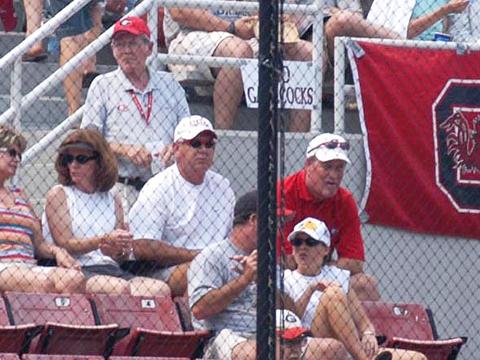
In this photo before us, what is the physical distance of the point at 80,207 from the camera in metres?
10.7

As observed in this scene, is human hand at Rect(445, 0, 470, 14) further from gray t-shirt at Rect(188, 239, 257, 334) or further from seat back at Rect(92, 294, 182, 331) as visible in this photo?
seat back at Rect(92, 294, 182, 331)

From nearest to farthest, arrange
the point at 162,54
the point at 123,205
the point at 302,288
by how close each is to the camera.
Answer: the point at 302,288, the point at 123,205, the point at 162,54

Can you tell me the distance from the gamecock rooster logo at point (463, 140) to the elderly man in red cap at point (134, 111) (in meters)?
1.71

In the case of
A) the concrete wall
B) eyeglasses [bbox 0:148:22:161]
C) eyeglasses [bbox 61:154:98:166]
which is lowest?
the concrete wall

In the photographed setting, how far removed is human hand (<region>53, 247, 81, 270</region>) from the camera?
10438 millimetres

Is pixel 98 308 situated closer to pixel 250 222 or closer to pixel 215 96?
pixel 250 222

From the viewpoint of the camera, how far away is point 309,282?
1048 centimetres

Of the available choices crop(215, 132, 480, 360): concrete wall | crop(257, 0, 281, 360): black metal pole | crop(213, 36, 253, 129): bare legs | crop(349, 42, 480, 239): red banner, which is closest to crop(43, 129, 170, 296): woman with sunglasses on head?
crop(215, 132, 480, 360): concrete wall

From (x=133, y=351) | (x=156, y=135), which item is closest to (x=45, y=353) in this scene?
(x=133, y=351)

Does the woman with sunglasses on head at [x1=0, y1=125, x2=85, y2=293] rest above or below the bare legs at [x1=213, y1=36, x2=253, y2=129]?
below

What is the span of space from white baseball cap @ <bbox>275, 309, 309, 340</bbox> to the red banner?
244 cm

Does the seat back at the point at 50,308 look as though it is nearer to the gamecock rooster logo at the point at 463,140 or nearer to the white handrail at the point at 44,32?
the white handrail at the point at 44,32

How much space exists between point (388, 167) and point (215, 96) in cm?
110

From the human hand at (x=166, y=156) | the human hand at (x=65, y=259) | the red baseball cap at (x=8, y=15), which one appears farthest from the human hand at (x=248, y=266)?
the red baseball cap at (x=8, y=15)
